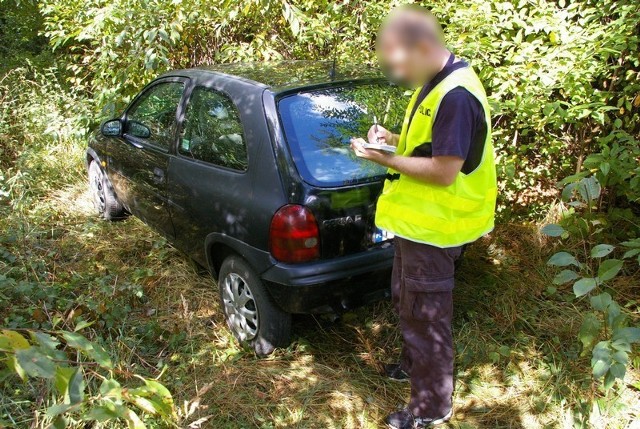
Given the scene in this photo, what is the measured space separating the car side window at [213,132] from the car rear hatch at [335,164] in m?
0.35

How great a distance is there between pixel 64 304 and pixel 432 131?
102 inches

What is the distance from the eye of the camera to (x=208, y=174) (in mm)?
3262

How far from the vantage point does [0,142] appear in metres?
6.48

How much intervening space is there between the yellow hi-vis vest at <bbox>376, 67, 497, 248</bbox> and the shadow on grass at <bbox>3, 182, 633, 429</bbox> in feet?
3.54

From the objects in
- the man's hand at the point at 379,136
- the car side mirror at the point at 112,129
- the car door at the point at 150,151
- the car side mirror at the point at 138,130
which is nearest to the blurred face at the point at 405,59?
the man's hand at the point at 379,136

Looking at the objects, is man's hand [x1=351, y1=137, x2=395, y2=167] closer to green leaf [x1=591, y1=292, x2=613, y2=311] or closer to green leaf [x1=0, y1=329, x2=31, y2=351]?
green leaf [x1=591, y1=292, x2=613, y2=311]

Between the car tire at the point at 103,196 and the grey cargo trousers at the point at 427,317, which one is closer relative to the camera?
the grey cargo trousers at the point at 427,317

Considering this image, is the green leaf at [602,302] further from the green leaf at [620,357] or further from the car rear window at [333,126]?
the car rear window at [333,126]

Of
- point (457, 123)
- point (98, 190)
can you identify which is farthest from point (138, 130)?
point (457, 123)

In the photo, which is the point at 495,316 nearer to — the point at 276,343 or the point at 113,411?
the point at 276,343

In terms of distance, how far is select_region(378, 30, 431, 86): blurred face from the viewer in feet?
7.00

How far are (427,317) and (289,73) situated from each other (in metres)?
1.83

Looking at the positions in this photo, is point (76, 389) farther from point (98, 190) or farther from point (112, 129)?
point (98, 190)

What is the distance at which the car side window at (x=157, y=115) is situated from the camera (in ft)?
12.3
